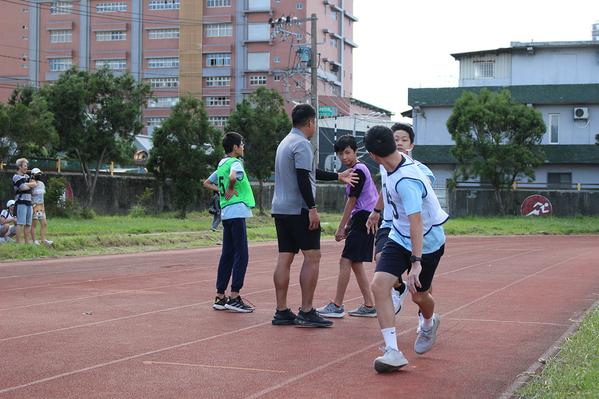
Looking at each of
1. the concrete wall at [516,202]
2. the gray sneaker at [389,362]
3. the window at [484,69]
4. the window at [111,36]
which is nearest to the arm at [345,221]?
the gray sneaker at [389,362]

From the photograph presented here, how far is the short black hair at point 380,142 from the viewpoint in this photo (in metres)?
4.84

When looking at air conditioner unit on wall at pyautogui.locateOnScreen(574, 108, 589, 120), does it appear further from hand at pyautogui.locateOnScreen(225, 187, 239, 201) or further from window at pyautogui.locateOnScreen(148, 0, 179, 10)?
window at pyautogui.locateOnScreen(148, 0, 179, 10)

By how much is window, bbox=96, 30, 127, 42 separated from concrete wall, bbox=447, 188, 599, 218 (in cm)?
5041

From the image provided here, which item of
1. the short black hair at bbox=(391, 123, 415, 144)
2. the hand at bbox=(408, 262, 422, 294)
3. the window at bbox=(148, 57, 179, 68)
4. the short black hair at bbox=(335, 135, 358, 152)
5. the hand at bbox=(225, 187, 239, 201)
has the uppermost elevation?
the window at bbox=(148, 57, 179, 68)

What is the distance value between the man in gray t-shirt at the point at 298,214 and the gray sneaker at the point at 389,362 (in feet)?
5.76

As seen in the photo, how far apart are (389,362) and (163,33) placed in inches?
2886

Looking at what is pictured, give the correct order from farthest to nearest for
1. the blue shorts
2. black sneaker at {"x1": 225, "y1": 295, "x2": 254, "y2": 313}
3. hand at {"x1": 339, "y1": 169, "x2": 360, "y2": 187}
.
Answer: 1. the blue shorts
2. black sneaker at {"x1": 225, "y1": 295, "x2": 254, "y2": 313}
3. hand at {"x1": 339, "y1": 169, "x2": 360, "y2": 187}

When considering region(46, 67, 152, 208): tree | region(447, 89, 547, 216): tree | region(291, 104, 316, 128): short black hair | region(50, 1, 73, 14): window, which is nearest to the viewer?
region(291, 104, 316, 128): short black hair

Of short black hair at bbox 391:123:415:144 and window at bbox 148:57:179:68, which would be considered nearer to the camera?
short black hair at bbox 391:123:415:144

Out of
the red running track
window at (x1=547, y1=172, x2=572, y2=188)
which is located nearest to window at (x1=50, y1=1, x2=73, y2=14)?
window at (x1=547, y1=172, x2=572, y2=188)

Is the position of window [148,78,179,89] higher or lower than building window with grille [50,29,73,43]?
lower

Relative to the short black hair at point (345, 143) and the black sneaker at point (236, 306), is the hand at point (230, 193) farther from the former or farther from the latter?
the short black hair at point (345, 143)

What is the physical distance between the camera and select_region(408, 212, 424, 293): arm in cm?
462

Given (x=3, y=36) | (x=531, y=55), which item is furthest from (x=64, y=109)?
(x=3, y=36)
